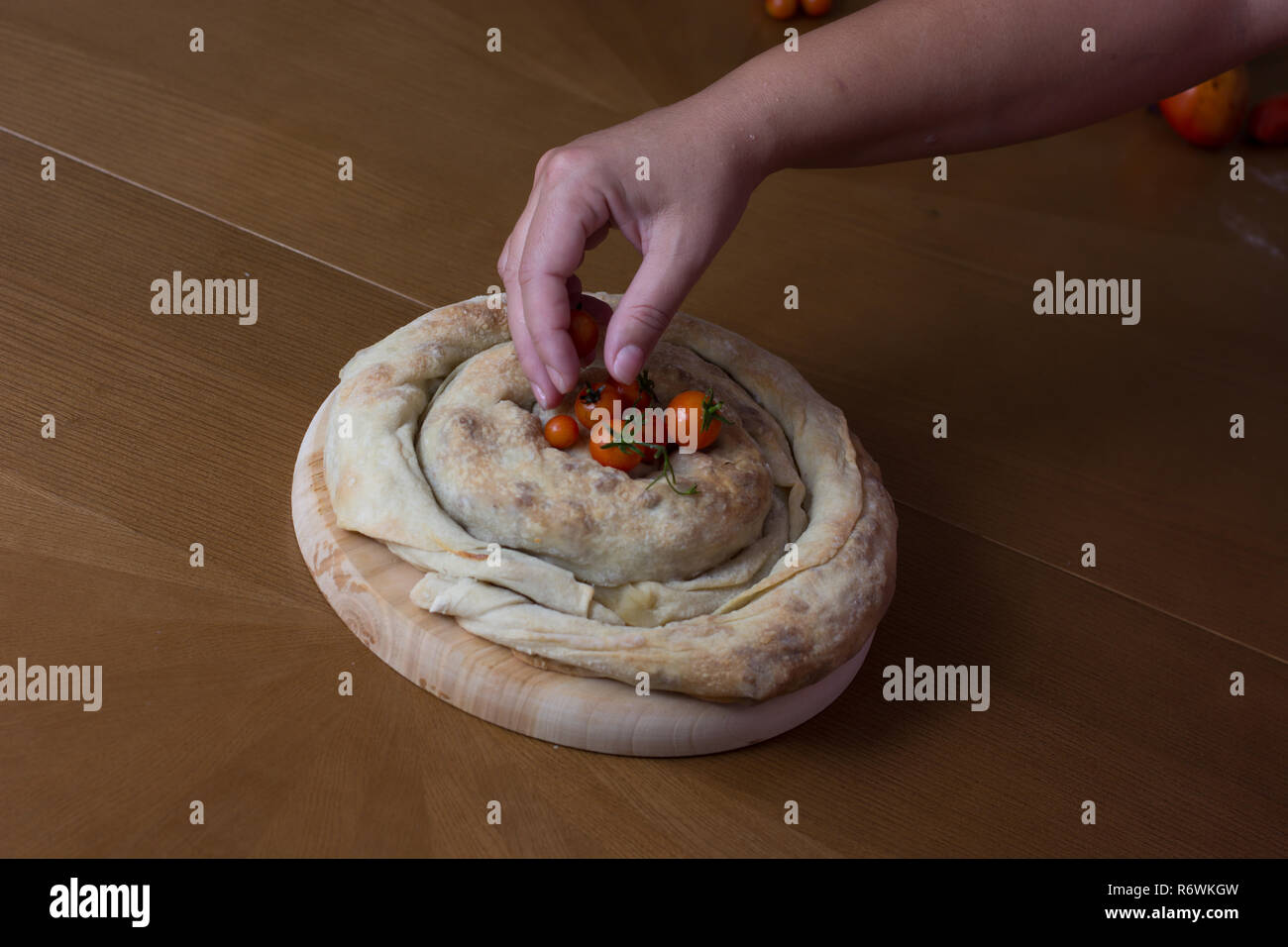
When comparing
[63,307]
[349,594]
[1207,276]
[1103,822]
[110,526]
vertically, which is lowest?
[1103,822]

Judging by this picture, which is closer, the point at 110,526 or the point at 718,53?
the point at 110,526

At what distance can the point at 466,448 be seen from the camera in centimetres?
156

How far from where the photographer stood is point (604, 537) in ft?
4.99

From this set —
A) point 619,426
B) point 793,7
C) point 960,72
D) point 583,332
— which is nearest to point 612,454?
point 619,426

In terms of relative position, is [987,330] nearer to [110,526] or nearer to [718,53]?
[718,53]

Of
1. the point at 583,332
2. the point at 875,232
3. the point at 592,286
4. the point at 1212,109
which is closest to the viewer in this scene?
the point at 583,332


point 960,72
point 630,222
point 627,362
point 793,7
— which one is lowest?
point 627,362

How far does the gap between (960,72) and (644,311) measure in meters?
0.59

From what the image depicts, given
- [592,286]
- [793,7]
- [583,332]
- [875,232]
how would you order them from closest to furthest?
[583,332], [592,286], [875,232], [793,7]

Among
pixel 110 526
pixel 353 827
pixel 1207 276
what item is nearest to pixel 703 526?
pixel 353 827

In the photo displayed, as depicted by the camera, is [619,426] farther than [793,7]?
No

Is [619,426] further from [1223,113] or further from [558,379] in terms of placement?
[1223,113]

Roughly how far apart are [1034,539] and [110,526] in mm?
1379

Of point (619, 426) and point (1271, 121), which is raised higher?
point (1271, 121)
